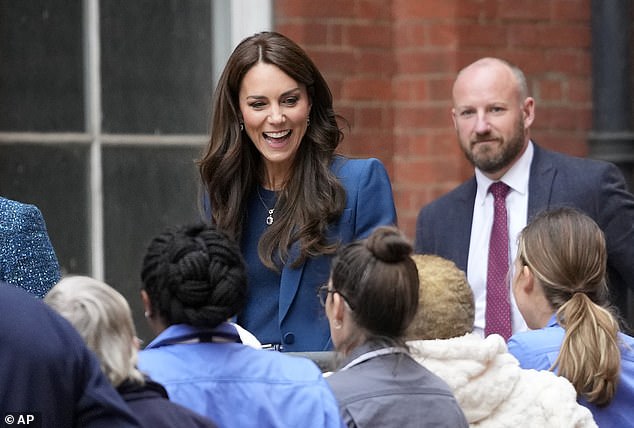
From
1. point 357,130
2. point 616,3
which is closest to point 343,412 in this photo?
point 357,130

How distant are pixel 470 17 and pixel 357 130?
0.71 meters

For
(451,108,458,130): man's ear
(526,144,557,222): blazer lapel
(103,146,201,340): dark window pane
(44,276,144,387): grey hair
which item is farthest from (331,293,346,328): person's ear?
(103,146,201,340): dark window pane

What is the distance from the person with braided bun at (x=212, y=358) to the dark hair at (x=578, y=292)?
0.94 metres

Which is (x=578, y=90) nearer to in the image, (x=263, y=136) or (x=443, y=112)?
(x=443, y=112)

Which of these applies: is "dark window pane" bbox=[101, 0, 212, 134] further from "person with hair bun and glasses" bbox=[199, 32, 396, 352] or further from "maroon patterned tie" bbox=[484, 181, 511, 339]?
"person with hair bun and glasses" bbox=[199, 32, 396, 352]

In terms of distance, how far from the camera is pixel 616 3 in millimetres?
6422

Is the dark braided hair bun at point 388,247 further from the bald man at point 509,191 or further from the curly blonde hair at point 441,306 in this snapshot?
the bald man at point 509,191

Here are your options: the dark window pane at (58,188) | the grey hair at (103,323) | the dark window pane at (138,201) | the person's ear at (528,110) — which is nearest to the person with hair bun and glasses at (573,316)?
the grey hair at (103,323)

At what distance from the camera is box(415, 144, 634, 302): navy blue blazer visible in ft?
17.2

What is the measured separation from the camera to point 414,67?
6.40 meters

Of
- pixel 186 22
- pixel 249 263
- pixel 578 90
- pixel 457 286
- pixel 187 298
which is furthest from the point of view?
pixel 578 90

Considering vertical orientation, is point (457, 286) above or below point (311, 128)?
below

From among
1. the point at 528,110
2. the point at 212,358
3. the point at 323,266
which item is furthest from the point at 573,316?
the point at 528,110

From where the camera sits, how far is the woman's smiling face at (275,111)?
13.9 ft
